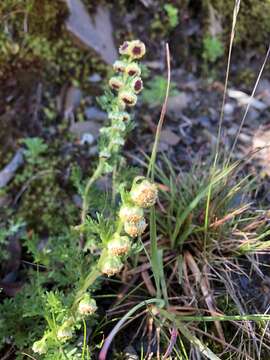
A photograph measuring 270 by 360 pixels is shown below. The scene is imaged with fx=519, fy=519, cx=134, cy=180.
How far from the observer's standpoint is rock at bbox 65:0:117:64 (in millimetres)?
2396

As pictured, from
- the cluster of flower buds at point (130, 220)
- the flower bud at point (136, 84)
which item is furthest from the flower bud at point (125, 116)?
the cluster of flower buds at point (130, 220)

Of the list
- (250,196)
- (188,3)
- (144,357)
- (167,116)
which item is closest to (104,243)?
(144,357)

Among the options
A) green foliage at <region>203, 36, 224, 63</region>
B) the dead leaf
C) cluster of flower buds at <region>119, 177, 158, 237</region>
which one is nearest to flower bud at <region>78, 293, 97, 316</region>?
cluster of flower buds at <region>119, 177, 158, 237</region>

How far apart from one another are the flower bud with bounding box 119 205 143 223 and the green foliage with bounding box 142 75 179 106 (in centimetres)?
129

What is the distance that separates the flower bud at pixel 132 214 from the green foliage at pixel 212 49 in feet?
5.21

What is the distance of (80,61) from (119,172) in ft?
2.36

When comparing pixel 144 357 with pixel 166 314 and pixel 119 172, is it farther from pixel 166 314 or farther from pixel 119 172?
pixel 119 172

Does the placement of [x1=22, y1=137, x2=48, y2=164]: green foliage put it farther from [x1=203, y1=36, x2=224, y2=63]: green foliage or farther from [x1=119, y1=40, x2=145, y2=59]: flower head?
[x1=203, y1=36, x2=224, y2=63]: green foliage

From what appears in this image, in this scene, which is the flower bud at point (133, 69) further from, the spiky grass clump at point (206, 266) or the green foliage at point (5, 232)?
the green foliage at point (5, 232)

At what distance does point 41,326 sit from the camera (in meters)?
1.71

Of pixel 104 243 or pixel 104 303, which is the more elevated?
pixel 104 243

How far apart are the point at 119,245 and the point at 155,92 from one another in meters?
1.31

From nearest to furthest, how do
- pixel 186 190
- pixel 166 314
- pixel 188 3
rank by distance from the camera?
pixel 166 314 < pixel 186 190 < pixel 188 3

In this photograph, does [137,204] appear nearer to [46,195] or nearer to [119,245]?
[119,245]
